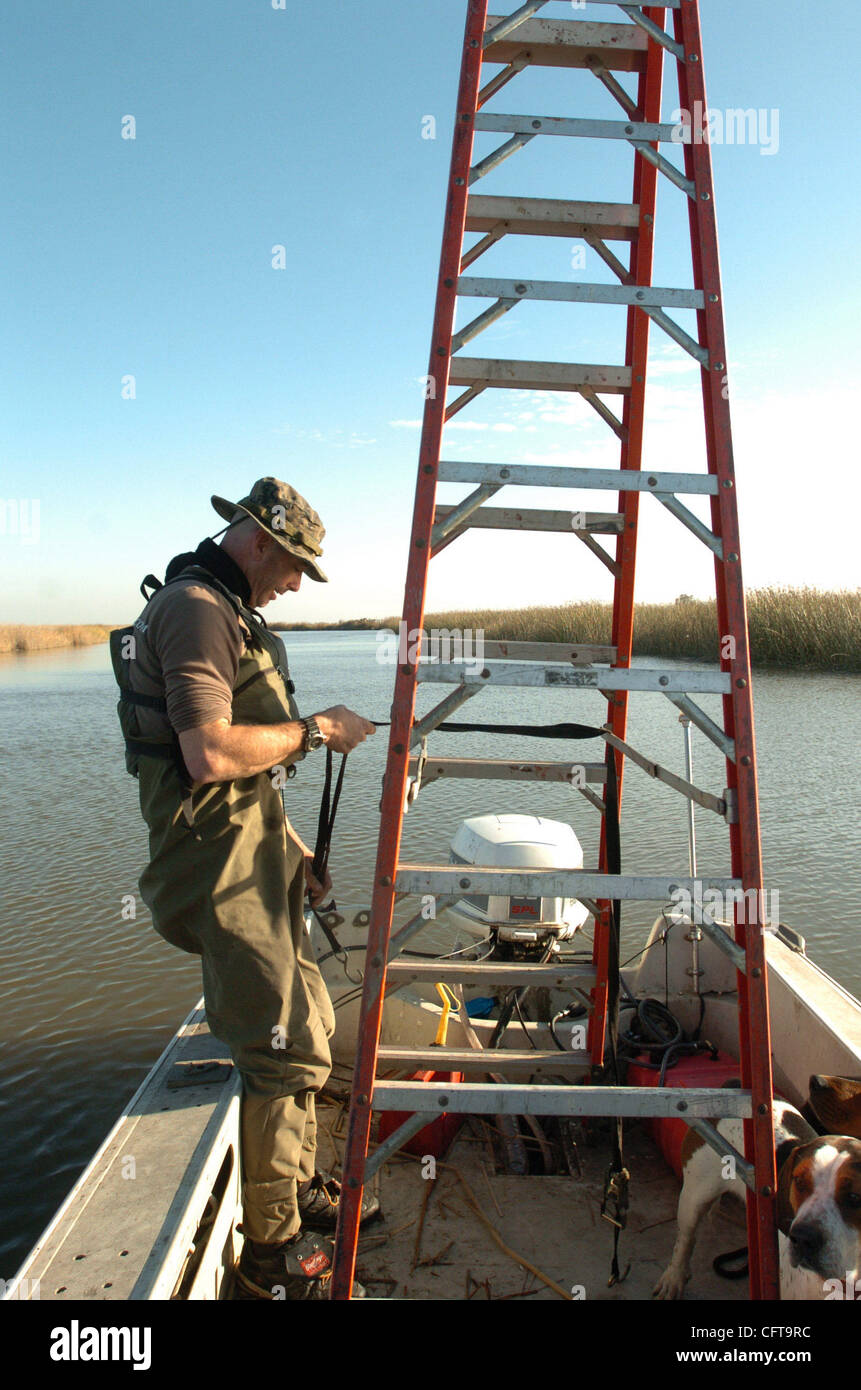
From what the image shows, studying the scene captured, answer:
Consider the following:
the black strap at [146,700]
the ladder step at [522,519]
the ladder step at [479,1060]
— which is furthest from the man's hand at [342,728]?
the ladder step at [479,1060]

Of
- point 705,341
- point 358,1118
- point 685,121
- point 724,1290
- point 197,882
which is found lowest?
point 724,1290

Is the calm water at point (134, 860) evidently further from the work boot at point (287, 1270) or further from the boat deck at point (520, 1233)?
the work boot at point (287, 1270)

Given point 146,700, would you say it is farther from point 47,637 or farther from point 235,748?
point 47,637

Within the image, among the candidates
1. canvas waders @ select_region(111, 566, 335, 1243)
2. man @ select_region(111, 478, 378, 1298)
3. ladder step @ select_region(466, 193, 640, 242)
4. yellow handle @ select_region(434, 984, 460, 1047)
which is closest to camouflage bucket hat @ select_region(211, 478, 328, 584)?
man @ select_region(111, 478, 378, 1298)

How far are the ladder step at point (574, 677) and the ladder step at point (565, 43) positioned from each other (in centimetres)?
165

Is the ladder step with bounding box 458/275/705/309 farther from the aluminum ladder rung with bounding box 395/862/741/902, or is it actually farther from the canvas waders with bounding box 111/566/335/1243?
the aluminum ladder rung with bounding box 395/862/741/902

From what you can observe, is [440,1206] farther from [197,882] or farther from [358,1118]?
[197,882]

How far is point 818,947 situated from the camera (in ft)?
22.5

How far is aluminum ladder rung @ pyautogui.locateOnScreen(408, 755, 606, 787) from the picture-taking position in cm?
282

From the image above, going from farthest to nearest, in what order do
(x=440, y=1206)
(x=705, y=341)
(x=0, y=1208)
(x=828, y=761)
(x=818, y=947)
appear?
(x=828, y=761) → (x=818, y=947) → (x=0, y=1208) → (x=440, y=1206) → (x=705, y=341)

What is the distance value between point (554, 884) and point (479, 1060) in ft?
2.71

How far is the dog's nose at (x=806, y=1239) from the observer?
2.10 metres
